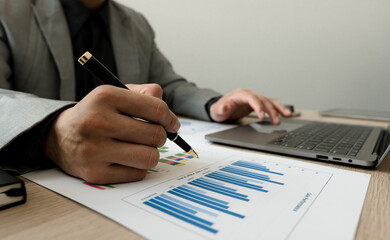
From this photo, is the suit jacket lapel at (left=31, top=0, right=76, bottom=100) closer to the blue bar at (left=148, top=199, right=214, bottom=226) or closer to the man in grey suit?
the man in grey suit

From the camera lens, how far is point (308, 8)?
4.58 ft

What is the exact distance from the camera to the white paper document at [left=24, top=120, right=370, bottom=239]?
227 millimetres

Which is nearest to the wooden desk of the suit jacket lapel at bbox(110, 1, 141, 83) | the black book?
the black book

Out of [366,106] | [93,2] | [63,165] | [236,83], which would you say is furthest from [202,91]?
[366,106]

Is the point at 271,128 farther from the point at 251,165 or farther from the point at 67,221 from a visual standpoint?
the point at 67,221

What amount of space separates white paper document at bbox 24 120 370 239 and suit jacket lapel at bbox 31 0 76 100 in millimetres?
474

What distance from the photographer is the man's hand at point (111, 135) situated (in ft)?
1.00

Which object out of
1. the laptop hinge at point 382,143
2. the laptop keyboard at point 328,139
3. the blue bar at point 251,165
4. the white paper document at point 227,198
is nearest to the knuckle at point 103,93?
the white paper document at point 227,198

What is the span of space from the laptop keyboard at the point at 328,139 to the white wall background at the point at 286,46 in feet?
2.69

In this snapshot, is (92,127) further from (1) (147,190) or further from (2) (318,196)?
(2) (318,196)

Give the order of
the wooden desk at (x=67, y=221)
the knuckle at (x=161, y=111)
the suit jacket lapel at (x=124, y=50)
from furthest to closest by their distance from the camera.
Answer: the suit jacket lapel at (x=124, y=50), the knuckle at (x=161, y=111), the wooden desk at (x=67, y=221)

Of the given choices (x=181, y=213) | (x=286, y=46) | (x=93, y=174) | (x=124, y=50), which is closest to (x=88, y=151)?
(x=93, y=174)

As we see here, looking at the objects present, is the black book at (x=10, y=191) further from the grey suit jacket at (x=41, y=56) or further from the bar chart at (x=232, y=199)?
the grey suit jacket at (x=41, y=56)

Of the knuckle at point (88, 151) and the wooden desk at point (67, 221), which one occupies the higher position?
the knuckle at point (88, 151)
